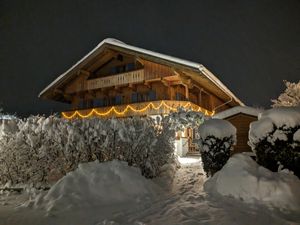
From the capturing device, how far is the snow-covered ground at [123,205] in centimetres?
517

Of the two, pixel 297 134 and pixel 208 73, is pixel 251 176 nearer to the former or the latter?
pixel 297 134

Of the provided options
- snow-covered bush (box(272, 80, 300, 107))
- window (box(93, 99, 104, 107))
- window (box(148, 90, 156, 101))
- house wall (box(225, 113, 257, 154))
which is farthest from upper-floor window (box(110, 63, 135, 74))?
snow-covered bush (box(272, 80, 300, 107))

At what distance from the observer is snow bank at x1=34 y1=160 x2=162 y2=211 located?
631cm

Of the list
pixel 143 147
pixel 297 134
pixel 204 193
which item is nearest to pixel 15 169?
pixel 143 147

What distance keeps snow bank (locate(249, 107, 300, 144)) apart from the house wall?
608 cm

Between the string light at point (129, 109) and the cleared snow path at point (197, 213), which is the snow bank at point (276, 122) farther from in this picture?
the string light at point (129, 109)

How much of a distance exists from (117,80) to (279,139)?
17345 mm

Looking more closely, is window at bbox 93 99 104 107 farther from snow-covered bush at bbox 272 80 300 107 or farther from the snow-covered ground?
snow-covered bush at bbox 272 80 300 107

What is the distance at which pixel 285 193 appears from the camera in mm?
6164

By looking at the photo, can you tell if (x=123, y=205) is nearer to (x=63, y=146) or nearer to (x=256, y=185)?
(x=256, y=185)

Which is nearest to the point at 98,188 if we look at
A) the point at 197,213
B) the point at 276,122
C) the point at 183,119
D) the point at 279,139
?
the point at 197,213

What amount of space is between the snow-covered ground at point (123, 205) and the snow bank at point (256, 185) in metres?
0.26

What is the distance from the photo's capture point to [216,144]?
9102 millimetres

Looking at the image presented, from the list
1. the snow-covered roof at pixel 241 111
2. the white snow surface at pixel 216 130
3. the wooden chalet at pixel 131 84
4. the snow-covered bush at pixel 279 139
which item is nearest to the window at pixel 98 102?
the wooden chalet at pixel 131 84
